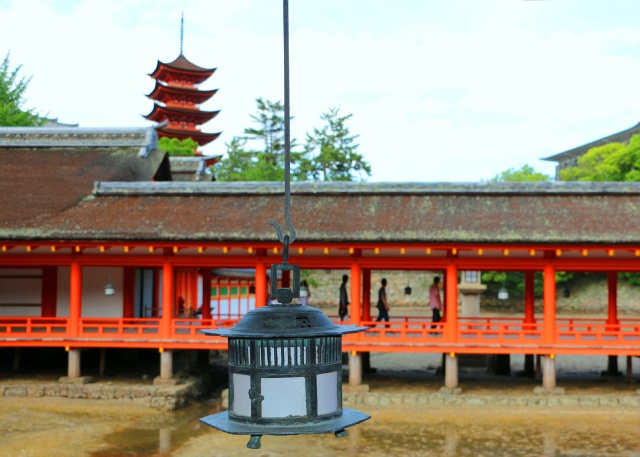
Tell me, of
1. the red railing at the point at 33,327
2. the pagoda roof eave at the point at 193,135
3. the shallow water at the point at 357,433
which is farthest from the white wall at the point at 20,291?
the pagoda roof eave at the point at 193,135

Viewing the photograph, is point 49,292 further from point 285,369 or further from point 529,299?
point 285,369

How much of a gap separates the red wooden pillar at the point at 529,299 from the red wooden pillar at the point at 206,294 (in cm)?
919

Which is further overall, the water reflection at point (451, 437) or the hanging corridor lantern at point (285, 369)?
the water reflection at point (451, 437)

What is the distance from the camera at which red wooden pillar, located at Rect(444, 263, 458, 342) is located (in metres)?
19.5

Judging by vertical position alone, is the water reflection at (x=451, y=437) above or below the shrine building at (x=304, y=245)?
below

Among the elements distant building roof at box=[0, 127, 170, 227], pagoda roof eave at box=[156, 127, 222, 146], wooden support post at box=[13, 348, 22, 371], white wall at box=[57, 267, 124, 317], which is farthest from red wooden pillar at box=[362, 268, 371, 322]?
pagoda roof eave at box=[156, 127, 222, 146]

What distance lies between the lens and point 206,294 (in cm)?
2297

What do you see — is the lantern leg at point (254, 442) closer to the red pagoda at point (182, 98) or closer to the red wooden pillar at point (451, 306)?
the red wooden pillar at point (451, 306)

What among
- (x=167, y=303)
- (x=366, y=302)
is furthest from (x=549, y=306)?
(x=167, y=303)

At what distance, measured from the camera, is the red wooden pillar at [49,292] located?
71.9 feet

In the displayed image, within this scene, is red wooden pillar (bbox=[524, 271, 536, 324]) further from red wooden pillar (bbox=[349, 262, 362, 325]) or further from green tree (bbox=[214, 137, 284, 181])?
green tree (bbox=[214, 137, 284, 181])

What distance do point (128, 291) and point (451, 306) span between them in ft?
31.0

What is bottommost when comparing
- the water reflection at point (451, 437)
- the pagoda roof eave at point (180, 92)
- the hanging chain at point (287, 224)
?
the water reflection at point (451, 437)

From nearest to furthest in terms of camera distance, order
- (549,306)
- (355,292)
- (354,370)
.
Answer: (549,306), (354,370), (355,292)
